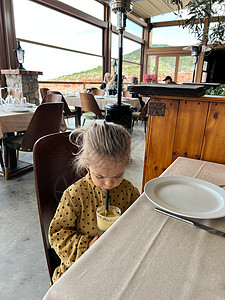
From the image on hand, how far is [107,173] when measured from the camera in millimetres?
716

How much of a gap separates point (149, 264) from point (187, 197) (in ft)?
1.07

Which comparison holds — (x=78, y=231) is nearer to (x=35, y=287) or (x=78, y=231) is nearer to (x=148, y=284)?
(x=148, y=284)

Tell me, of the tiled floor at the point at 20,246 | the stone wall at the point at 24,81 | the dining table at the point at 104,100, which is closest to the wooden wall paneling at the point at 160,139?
the tiled floor at the point at 20,246

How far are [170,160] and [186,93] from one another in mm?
477

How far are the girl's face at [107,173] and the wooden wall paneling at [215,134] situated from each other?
83cm

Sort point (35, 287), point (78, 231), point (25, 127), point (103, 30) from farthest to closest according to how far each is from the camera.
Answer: point (103, 30) < point (25, 127) < point (35, 287) < point (78, 231)

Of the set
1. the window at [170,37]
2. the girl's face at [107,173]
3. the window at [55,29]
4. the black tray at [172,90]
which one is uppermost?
the window at [170,37]

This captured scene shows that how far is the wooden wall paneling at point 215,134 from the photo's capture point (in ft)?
4.21

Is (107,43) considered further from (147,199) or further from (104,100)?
(147,199)

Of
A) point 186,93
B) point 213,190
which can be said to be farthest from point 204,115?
Answer: point 213,190

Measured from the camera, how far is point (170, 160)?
1.52m

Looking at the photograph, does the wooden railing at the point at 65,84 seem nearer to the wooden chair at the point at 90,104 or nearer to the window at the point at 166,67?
the wooden chair at the point at 90,104

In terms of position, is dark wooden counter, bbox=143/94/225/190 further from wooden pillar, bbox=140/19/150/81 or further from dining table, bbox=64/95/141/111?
wooden pillar, bbox=140/19/150/81

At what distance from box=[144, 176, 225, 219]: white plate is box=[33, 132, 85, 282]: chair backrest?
1.18 ft
